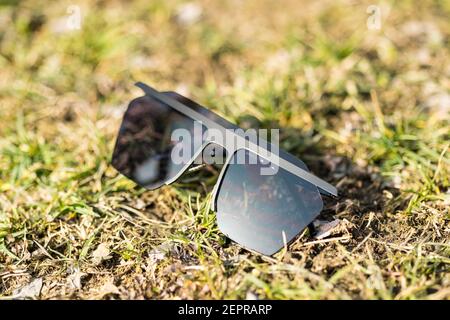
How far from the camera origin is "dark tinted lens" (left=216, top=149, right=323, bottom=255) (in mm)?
2340

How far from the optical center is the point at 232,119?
327 centimetres

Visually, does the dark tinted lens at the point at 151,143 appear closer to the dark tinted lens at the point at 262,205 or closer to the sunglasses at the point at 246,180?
the sunglasses at the point at 246,180

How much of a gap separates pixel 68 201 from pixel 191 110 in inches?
34.3

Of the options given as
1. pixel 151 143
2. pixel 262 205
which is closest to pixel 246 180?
pixel 262 205

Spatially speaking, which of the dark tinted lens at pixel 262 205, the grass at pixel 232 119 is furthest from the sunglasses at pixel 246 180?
the grass at pixel 232 119

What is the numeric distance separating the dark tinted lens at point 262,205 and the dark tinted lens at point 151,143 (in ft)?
1.10

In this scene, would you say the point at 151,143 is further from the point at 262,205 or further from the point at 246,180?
the point at 262,205

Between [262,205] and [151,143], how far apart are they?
930 millimetres

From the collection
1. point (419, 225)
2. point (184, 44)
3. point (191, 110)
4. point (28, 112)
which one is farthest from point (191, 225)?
point (184, 44)

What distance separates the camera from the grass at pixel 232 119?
2.30 m

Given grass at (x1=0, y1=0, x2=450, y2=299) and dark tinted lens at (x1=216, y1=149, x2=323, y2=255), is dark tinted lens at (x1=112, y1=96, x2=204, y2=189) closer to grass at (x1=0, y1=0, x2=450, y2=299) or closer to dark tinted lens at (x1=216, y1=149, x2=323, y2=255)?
grass at (x1=0, y1=0, x2=450, y2=299)

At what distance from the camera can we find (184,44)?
158 inches

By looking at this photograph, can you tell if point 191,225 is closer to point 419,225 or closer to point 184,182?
point 184,182

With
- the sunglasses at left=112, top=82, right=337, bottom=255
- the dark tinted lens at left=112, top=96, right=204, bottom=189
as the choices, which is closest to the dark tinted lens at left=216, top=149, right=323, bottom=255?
the sunglasses at left=112, top=82, right=337, bottom=255
